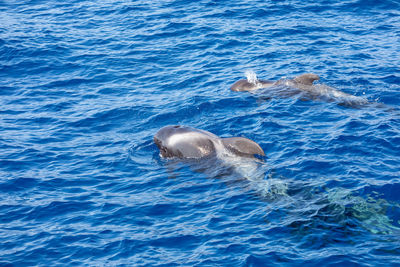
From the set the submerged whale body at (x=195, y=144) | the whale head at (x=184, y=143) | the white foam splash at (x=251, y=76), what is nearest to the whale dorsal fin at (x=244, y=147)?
the submerged whale body at (x=195, y=144)

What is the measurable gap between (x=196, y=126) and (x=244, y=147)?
142 inches

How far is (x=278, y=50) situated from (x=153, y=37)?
6.54 m

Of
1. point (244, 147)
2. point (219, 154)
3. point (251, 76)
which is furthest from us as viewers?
point (251, 76)

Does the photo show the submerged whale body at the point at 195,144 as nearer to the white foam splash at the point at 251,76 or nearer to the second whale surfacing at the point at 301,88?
the second whale surfacing at the point at 301,88

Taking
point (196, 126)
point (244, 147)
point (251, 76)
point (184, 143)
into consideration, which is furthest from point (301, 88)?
point (184, 143)

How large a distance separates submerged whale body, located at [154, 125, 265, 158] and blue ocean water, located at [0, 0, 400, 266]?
0.45 metres

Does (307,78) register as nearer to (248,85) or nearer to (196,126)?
(248,85)

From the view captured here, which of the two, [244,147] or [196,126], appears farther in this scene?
[196,126]

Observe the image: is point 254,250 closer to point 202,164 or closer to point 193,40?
point 202,164

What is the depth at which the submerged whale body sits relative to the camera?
14.7 meters

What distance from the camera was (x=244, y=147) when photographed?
1462 centimetres

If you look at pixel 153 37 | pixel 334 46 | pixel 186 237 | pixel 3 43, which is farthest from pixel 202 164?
pixel 3 43

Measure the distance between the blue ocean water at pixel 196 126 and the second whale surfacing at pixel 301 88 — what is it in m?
0.38

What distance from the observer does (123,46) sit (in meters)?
25.7
